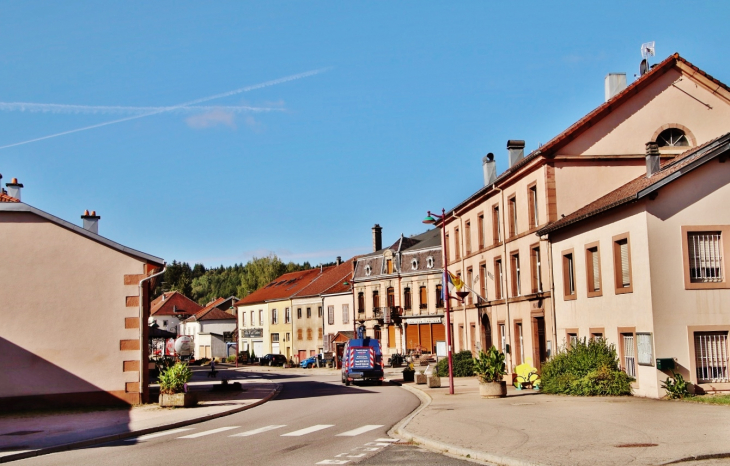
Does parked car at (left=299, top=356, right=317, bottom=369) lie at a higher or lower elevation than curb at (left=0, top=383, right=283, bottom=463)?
lower

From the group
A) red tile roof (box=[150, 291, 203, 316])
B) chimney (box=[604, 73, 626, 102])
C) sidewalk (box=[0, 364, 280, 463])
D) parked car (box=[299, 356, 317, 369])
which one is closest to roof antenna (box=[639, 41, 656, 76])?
Result: chimney (box=[604, 73, 626, 102])

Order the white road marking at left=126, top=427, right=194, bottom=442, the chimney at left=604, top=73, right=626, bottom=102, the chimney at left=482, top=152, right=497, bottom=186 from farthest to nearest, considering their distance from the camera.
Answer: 1. the chimney at left=482, top=152, right=497, bottom=186
2. the chimney at left=604, top=73, right=626, bottom=102
3. the white road marking at left=126, top=427, right=194, bottom=442

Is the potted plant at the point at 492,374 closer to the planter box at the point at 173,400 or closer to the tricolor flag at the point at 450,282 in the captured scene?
the tricolor flag at the point at 450,282

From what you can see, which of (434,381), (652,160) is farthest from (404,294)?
(652,160)

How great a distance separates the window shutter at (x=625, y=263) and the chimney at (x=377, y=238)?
52.9 metres

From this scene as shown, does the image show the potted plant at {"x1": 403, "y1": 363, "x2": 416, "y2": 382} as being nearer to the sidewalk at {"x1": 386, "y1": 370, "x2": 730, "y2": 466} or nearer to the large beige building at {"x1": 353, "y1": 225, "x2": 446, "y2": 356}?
the sidewalk at {"x1": 386, "y1": 370, "x2": 730, "y2": 466}

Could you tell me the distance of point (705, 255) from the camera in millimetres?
22469

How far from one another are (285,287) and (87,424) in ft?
226

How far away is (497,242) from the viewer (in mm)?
38594

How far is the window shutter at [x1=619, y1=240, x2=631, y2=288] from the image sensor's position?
23.7 metres

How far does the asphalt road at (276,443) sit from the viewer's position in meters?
13.1

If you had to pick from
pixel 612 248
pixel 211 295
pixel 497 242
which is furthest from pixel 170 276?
pixel 612 248

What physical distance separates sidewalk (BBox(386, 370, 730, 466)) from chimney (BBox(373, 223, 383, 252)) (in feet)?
174

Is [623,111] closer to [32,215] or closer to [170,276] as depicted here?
[32,215]
